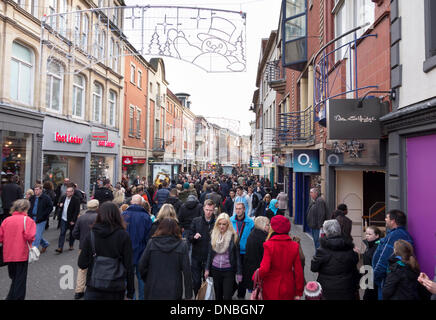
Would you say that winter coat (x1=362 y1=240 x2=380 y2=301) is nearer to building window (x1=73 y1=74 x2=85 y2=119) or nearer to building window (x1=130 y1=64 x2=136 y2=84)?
building window (x1=73 y1=74 x2=85 y2=119)

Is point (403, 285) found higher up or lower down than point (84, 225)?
lower down

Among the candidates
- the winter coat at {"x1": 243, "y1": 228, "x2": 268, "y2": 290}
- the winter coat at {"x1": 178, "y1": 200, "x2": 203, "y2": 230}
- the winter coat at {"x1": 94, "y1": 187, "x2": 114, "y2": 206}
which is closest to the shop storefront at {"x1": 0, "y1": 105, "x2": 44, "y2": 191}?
the winter coat at {"x1": 94, "y1": 187, "x2": 114, "y2": 206}

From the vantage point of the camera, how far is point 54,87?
15.3 meters

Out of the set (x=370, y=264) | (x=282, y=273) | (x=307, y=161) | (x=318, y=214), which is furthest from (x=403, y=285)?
(x=307, y=161)

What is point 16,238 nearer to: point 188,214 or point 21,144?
point 188,214

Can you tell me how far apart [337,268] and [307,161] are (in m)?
7.08

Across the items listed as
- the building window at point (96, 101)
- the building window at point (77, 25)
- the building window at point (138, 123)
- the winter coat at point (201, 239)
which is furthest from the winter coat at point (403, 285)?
the building window at point (138, 123)

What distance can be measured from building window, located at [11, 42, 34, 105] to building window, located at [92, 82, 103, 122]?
591 centimetres

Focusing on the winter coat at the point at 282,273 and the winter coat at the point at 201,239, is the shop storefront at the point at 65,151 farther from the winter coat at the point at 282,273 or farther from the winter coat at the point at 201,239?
the winter coat at the point at 282,273

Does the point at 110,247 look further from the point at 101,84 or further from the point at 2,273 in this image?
the point at 101,84

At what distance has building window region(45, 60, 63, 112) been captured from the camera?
14.6 m

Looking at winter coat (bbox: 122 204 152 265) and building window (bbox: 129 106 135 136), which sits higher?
building window (bbox: 129 106 135 136)

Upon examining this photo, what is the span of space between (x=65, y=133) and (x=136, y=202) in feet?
38.8

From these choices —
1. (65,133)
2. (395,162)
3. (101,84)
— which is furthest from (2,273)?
(101,84)
